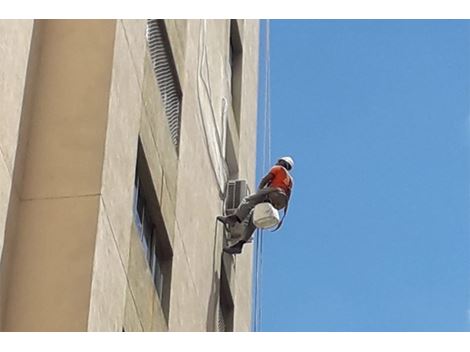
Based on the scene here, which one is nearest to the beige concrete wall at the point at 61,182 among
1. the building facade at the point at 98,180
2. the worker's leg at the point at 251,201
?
the building facade at the point at 98,180

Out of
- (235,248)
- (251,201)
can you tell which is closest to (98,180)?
(251,201)

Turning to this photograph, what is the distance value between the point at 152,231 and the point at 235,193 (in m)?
5.91

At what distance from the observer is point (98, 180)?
47.7 ft

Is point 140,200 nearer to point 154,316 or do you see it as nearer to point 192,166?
point 154,316

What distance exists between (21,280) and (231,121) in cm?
1283

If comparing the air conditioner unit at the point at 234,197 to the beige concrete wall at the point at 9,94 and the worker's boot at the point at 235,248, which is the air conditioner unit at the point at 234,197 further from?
the beige concrete wall at the point at 9,94

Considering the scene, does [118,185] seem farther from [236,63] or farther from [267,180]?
[236,63]

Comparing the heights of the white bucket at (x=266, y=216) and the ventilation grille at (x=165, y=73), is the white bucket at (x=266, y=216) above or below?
below

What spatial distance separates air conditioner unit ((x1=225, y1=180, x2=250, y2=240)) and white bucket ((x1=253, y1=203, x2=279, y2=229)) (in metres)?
1.67

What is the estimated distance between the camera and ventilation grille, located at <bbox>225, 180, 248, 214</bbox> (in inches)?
958

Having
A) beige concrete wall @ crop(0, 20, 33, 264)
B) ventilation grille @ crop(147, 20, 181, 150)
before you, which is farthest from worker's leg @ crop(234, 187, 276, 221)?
beige concrete wall @ crop(0, 20, 33, 264)

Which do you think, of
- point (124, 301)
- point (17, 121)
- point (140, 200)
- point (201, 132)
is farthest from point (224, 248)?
point (17, 121)

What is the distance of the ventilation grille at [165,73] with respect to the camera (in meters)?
19.4

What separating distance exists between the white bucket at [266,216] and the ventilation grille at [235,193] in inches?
84.2
